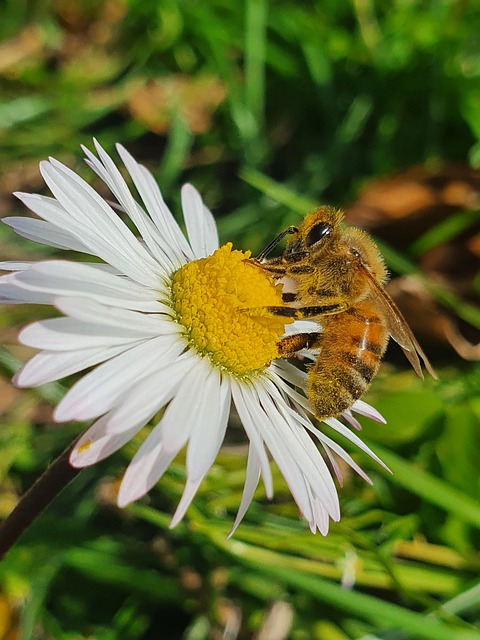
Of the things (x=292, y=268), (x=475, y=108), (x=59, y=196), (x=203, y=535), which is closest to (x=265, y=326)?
(x=292, y=268)

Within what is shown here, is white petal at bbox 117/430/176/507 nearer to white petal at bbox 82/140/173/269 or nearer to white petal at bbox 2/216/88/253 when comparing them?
white petal at bbox 2/216/88/253

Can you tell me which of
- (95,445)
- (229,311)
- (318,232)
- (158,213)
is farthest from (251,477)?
(158,213)

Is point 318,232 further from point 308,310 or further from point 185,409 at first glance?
point 185,409

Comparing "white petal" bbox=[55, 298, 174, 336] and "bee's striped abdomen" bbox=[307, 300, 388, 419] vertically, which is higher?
"white petal" bbox=[55, 298, 174, 336]

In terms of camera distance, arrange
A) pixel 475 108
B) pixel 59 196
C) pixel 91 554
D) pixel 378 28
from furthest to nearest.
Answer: pixel 378 28, pixel 475 108, pixel 91 554, pixel 59 196

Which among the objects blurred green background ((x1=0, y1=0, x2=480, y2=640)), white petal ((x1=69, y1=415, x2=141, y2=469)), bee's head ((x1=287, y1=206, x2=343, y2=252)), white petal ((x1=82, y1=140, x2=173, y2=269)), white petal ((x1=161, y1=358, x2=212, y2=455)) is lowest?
blurred green background ((x1=0, y1=0, x2=480, y2=640))

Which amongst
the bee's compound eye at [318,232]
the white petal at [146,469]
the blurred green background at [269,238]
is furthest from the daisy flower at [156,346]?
the blurred green background at [269,238]

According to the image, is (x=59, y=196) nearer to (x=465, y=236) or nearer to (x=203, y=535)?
(x=203, y=535)

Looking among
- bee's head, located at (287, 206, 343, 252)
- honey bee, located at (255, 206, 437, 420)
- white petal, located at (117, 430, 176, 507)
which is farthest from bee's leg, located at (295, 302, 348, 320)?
white petal, located at (117, 430, 176, 507)
